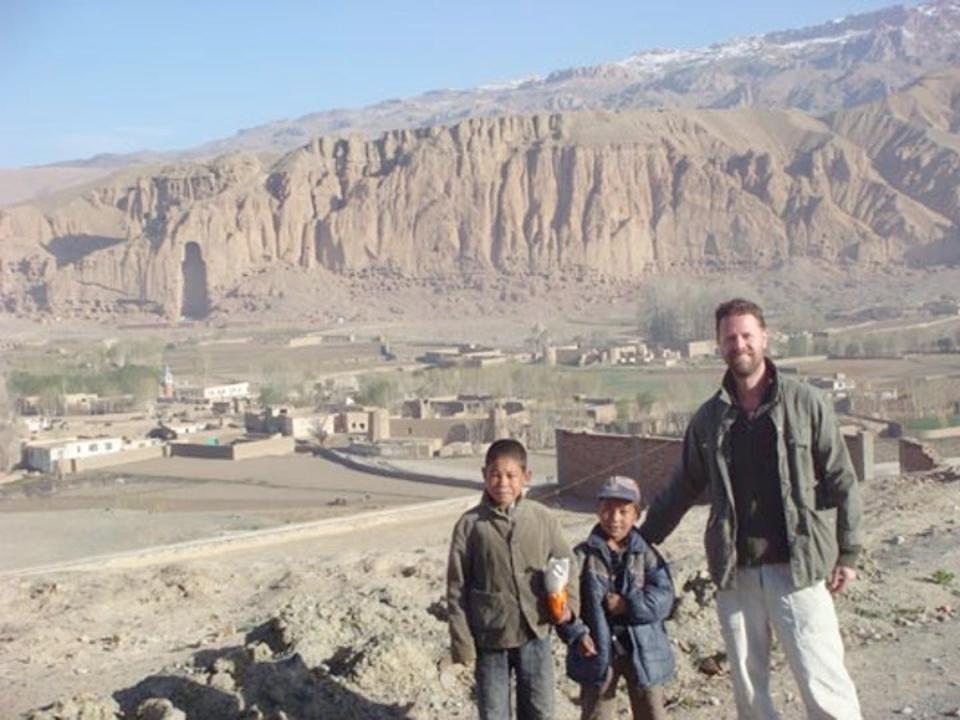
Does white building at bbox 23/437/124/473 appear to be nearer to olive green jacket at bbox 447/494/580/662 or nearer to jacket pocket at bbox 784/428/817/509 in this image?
olive green jacket at bbox 447/494/580/662

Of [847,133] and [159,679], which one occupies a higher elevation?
[847,133]

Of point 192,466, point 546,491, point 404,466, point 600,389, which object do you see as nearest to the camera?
point 546,491

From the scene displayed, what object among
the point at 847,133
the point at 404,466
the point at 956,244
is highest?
the point at 847,133

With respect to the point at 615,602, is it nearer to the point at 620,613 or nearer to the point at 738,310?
the point at 620,613

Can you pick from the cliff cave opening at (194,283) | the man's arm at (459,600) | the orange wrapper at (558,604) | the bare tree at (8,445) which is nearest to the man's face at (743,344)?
the orange wrapper at (558,604)

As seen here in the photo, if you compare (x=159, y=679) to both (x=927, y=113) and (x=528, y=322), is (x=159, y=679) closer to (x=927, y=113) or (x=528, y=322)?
(x=528, y=322)

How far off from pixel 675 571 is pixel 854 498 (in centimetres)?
349

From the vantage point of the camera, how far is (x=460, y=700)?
241 inches

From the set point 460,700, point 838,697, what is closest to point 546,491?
point 460,700

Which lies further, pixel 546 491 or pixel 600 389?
pixel 600 389

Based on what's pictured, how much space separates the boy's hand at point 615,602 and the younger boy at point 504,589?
4.1 inches

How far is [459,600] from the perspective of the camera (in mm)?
4746

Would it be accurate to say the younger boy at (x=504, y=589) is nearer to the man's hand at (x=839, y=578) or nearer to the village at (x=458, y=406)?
the man's hand at (x=839, y=578)

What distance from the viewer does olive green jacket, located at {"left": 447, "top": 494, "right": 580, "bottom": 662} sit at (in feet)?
15.5
